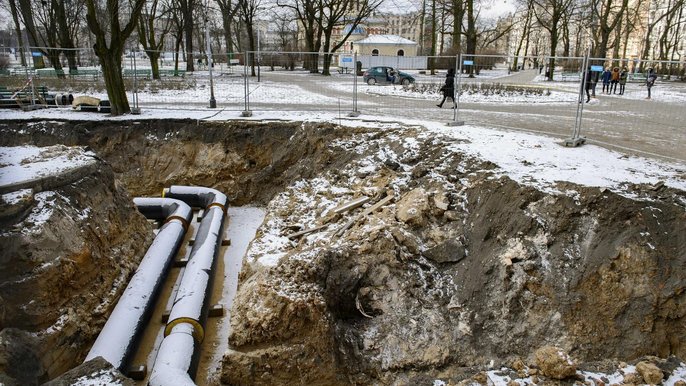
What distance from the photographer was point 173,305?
7598 mm

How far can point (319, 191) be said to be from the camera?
1054cm

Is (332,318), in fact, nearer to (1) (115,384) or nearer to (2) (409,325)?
(2) (409,325)

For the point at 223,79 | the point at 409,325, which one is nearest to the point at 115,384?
the point at 409,325

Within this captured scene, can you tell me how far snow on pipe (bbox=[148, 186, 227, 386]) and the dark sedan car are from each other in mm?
17333

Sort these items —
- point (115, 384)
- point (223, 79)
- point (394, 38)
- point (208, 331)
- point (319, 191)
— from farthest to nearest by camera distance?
point (394, 38)
point (223, 79)
point (319, 191)
point (208, 331)
point (115, 384)

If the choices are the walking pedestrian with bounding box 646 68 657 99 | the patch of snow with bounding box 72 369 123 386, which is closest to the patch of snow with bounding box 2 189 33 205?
the patch of snow with bounding box 72 369 123 386

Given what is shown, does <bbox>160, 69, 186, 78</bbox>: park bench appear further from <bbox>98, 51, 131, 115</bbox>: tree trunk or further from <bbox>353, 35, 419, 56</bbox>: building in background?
<bbox>353, 35, 419, 56</bbox>: building in background

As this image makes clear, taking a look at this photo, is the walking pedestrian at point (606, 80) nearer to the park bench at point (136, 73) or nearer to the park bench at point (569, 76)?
the park bench at point (569, 76)

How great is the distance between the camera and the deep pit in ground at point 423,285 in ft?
20.1

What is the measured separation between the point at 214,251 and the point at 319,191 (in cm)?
264

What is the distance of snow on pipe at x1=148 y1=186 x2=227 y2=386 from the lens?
19.9ft

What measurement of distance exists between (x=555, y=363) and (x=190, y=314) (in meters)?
5.13

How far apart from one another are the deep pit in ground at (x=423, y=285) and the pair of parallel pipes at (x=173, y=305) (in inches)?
17.7

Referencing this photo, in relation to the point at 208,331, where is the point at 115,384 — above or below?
above
